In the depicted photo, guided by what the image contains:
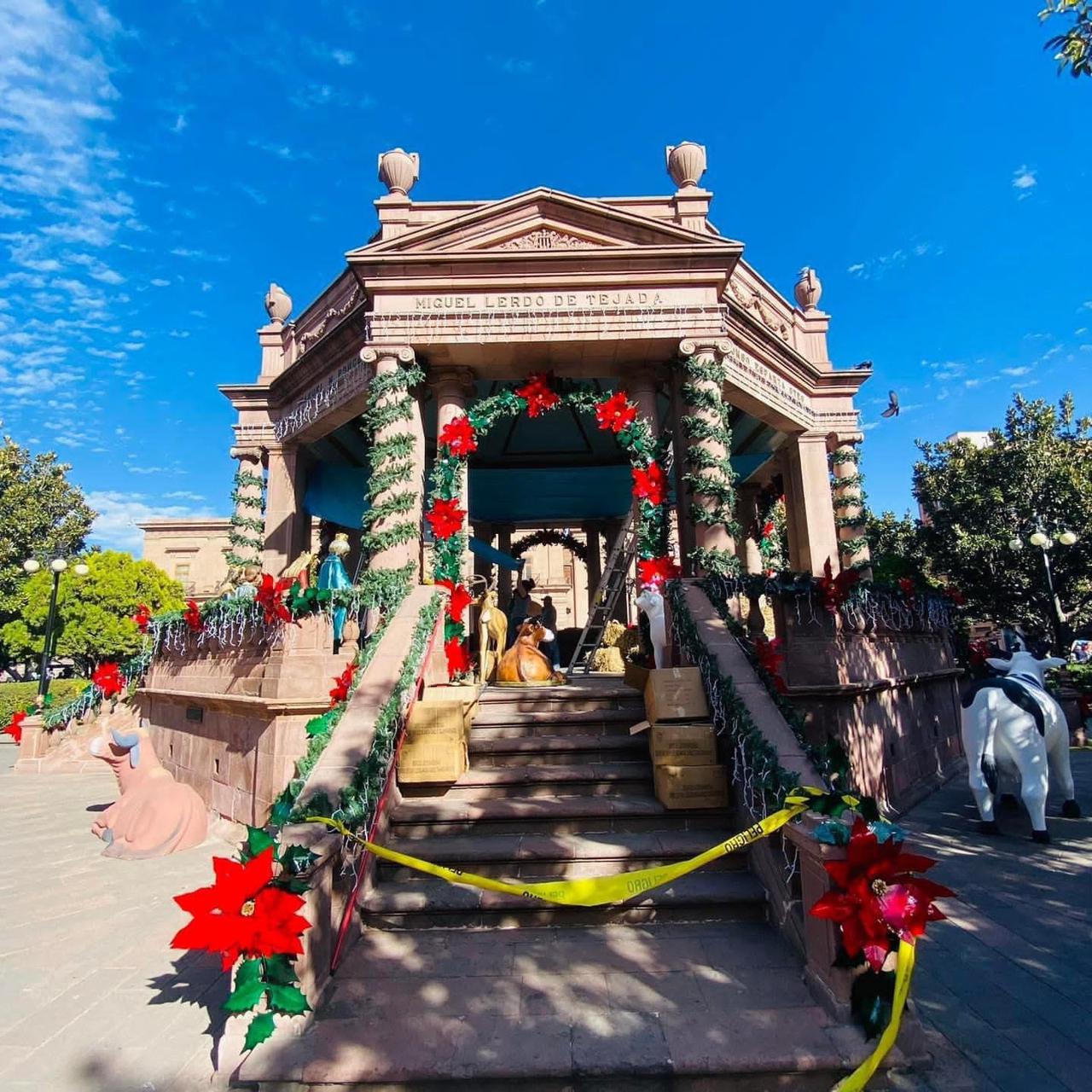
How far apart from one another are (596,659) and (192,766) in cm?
708

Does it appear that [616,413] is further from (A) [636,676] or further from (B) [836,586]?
(A) [636,676]

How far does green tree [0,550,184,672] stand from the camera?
98.5ft

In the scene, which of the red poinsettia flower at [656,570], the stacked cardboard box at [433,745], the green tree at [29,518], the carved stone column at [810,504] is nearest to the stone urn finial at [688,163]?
the carved stone column at [810,504]

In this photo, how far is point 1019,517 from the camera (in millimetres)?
25375

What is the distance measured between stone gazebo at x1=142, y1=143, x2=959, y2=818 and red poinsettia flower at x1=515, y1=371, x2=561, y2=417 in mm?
456

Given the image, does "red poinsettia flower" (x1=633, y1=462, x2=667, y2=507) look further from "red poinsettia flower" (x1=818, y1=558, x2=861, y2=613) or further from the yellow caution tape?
the yellow caution tape

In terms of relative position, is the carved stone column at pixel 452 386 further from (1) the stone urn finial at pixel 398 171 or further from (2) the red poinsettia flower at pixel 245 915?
(2) the red poinsettia flower at pixel 245 915

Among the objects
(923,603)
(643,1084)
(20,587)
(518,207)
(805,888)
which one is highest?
(518,207)

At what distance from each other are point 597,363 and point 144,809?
9612 millimetres

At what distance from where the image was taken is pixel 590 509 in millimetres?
18516

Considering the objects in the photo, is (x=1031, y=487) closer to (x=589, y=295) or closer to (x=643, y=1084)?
(x=589, y=295)

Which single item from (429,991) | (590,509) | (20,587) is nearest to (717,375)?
(590,509)

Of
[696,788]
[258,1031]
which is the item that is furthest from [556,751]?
[258,1031]

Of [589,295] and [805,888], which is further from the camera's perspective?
[589,295]
